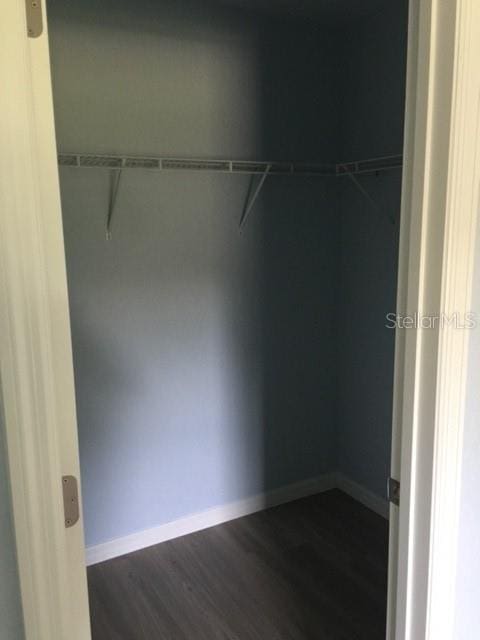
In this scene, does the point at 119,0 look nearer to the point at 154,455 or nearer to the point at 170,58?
the point at 170,58

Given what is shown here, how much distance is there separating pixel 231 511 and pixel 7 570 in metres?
2.20

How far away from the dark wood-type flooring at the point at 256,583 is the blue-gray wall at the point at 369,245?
437 millimetres

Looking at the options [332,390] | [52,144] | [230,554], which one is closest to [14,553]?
[52,144]

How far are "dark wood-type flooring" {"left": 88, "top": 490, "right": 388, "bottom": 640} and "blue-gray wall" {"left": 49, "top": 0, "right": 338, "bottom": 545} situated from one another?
7.8 inches

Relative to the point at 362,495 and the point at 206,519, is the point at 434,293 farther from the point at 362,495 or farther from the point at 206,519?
the point at 362,495

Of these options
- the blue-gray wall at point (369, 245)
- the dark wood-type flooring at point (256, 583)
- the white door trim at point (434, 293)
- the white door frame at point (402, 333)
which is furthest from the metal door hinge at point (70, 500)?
the blue-gray wall at point (369, 245)

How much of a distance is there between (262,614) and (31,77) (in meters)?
2.20

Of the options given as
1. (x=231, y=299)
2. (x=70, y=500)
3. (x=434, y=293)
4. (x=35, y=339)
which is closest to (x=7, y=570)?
(x=70, y=500)

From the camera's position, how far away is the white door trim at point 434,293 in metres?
1.04

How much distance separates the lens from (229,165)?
2.67 m

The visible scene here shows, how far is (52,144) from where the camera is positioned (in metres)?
0.91

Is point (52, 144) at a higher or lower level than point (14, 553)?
higher

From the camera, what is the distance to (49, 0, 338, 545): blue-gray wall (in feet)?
7.89

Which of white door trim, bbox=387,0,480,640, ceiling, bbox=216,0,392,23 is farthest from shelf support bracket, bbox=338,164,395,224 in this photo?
white door trim, bbox=387,0,480,640
